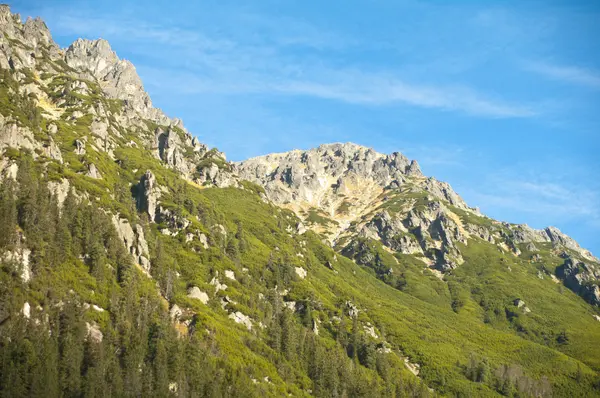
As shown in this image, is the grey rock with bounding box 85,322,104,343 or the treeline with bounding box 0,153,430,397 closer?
the treeline with bounding box 0,153,430,397

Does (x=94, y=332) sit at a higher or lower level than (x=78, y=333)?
higher

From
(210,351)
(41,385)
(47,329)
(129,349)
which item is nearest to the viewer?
(41,385)

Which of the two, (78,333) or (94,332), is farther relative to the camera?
(94,332)

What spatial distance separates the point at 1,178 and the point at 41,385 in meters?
97.4

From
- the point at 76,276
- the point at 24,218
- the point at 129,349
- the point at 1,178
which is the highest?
the point at 1,178

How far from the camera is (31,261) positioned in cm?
17262

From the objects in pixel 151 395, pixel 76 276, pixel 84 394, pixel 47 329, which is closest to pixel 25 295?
pixel 47 329

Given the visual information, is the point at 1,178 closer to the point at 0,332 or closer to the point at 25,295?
the point at 25,295

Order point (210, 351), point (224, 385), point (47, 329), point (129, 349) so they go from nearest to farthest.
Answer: point (47, 329) < point (129, 349) < point (224, 385) < point (210, 351)

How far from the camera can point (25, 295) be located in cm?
15838

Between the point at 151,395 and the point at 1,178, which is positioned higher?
the point at 1,178

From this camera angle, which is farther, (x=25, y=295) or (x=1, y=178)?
(x=1, y=178)

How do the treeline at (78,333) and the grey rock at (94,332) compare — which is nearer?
the treeline at (78,333)

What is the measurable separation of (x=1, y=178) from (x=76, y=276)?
51790mm
